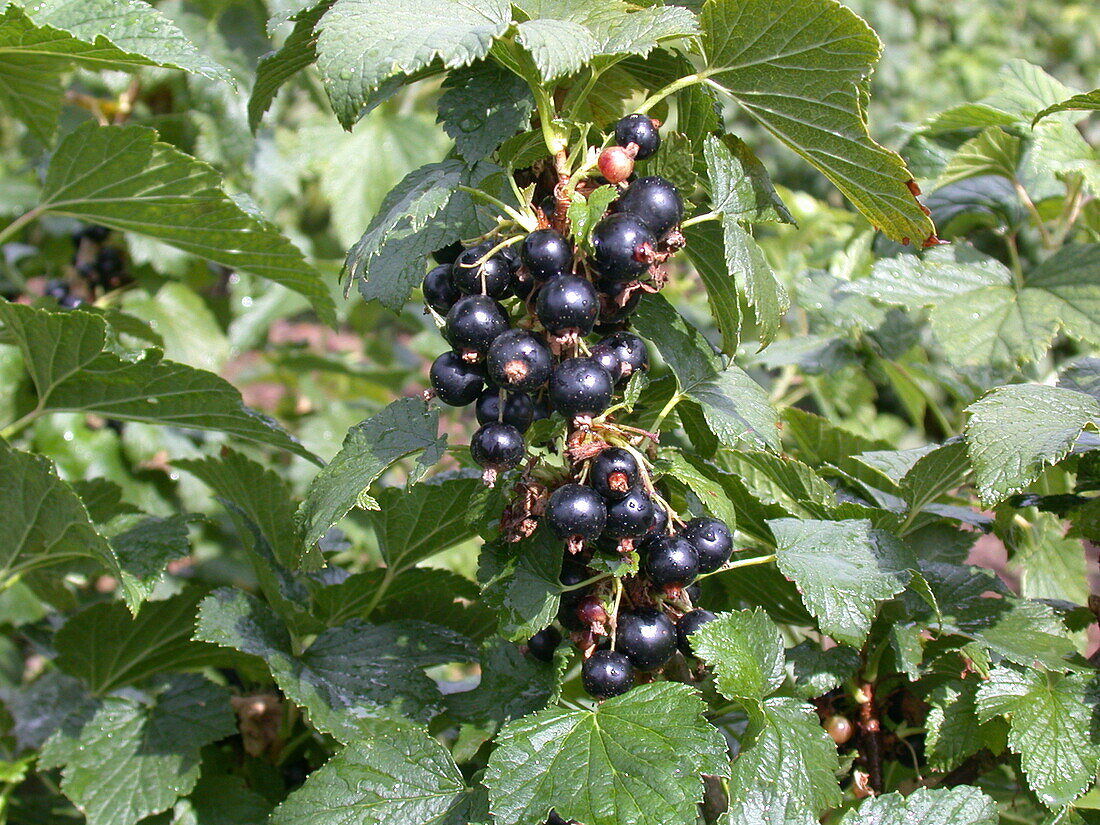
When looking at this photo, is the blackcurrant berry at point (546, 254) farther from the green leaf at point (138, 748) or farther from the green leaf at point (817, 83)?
the green leaf at point (138, 748)

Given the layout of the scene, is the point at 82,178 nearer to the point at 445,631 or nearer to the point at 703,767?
→ the point at 445,631

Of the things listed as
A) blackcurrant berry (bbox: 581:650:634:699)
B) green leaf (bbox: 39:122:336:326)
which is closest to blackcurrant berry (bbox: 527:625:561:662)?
blackcurrant berry (bbox: 581:650:634:699)

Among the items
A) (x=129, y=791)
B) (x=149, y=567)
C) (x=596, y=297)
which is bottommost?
(x=129, y=791)

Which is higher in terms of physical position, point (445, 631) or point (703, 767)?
point (703, 767)

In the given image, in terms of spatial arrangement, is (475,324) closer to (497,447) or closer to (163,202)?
(497,447)

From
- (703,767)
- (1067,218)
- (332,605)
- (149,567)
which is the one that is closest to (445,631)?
(332,605)

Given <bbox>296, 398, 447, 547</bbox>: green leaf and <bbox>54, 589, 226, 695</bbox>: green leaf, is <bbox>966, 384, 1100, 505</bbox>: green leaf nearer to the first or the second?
<bbox>296, 398, 447, 547</bbox>: green leaf

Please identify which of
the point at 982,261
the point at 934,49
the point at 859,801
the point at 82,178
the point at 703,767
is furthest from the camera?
the point at 934,49
